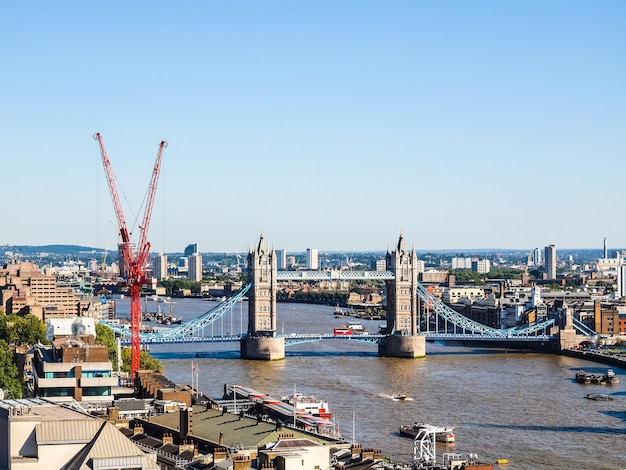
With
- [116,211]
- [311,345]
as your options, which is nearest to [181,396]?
[116,211]

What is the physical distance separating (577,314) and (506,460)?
61.0m

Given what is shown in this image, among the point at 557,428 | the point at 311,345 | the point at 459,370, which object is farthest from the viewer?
the point at 311,345

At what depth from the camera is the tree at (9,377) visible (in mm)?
51938

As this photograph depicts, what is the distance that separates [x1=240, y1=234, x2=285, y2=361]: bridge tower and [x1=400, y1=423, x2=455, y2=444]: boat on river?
111 ft

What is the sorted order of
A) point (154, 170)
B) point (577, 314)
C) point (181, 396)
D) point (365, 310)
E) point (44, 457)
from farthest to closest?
point (365, 310) → point (577, 314) → point (154, 170) → point (181, 396) → point (44, 457)

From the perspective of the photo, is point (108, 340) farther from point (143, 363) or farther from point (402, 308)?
point (402, 308)

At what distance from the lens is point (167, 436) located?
35.3m

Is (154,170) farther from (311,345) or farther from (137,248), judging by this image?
(311,345)

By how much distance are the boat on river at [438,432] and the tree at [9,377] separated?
14.5m

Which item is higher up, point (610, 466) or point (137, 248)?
→ point (137, 248)

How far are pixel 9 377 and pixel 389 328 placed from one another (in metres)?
42.0

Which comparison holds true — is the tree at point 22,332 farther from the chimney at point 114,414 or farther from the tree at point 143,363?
the chimney at point 114,414

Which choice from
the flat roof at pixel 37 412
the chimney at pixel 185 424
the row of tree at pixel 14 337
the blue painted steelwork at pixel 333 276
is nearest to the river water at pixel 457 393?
the blue painted steelwork at pixel 333 276

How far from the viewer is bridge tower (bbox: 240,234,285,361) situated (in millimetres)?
83875
